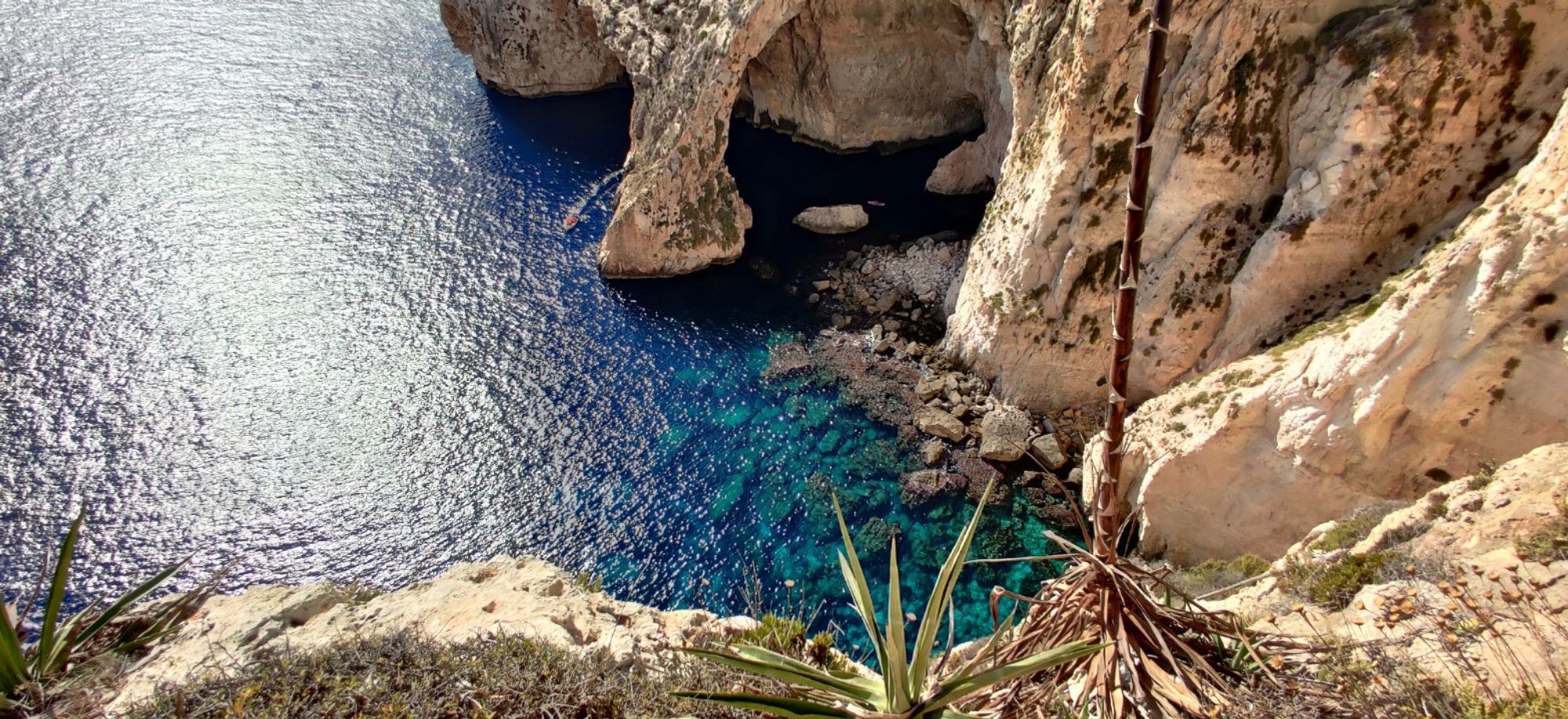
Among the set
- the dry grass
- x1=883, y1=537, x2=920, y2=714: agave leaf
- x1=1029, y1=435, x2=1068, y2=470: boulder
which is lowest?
the dry grass

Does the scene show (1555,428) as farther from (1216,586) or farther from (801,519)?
(801,519)

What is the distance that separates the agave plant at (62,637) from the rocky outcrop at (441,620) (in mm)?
396

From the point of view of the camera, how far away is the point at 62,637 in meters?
10.7

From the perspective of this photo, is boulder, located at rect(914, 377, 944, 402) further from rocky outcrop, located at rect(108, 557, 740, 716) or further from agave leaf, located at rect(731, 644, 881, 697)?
agave leaf, located at rect(731, 644, 881, 697)

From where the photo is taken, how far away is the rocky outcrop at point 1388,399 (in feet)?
43.4

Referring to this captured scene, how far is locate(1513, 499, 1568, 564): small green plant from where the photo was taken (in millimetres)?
9383

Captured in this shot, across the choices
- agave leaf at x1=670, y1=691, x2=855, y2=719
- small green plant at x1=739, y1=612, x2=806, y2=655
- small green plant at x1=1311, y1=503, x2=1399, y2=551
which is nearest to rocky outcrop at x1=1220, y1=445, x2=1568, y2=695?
small green plant at x1=1311, y1=503, x2=1399, y2=551

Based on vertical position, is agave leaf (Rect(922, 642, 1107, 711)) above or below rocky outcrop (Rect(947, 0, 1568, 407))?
below

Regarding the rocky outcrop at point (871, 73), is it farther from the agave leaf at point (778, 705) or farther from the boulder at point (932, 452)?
the agave leaf at point (778, 705)

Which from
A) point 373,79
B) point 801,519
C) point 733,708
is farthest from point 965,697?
point 373,79

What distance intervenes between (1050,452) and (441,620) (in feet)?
57.8

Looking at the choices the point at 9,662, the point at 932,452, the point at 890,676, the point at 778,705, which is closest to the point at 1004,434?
the point at 932,452

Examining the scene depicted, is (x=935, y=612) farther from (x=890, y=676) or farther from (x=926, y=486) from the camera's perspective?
(x=926, y=486)

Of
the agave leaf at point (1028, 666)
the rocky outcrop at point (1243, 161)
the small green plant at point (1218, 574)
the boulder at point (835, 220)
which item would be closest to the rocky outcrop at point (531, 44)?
the boulder at point (835, 220)
